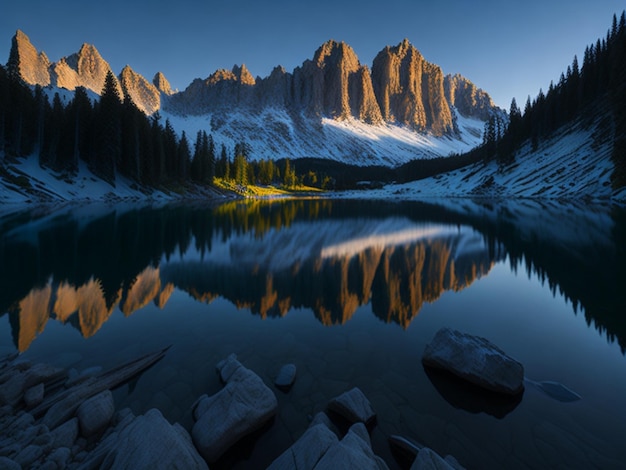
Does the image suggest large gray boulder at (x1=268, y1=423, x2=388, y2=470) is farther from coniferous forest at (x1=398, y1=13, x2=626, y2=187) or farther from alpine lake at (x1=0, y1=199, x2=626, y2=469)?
coniferous forest at (x1=398, y1=13, x2=626, y2=187)

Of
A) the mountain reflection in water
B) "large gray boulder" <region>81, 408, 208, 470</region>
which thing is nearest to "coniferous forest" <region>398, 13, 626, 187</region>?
the mountain reflection in water

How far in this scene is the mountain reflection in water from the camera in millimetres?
11914

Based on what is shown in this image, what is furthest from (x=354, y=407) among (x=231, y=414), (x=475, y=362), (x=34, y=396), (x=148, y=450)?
(x=34, y=396)

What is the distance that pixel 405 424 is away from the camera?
233 inches

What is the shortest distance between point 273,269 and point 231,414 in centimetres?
1220

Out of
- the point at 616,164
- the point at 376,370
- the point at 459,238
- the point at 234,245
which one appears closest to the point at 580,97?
the point at 616,164

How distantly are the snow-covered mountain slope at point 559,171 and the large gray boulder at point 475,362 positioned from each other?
214 feet

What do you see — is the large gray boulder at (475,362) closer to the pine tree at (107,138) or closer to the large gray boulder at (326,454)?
the large gray boulder at (326,454)

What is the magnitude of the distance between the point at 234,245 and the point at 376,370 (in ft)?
60.1

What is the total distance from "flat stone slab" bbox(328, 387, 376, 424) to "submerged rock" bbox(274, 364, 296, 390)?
1239mm

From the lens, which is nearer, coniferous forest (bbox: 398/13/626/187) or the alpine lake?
the alpine lake

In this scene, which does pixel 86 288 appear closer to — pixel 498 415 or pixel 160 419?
pixel 160 419

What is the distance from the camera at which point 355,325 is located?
1070cm

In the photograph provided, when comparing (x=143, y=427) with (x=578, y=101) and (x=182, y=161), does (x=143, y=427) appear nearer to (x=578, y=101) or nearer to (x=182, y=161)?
(x=182, y=161)
